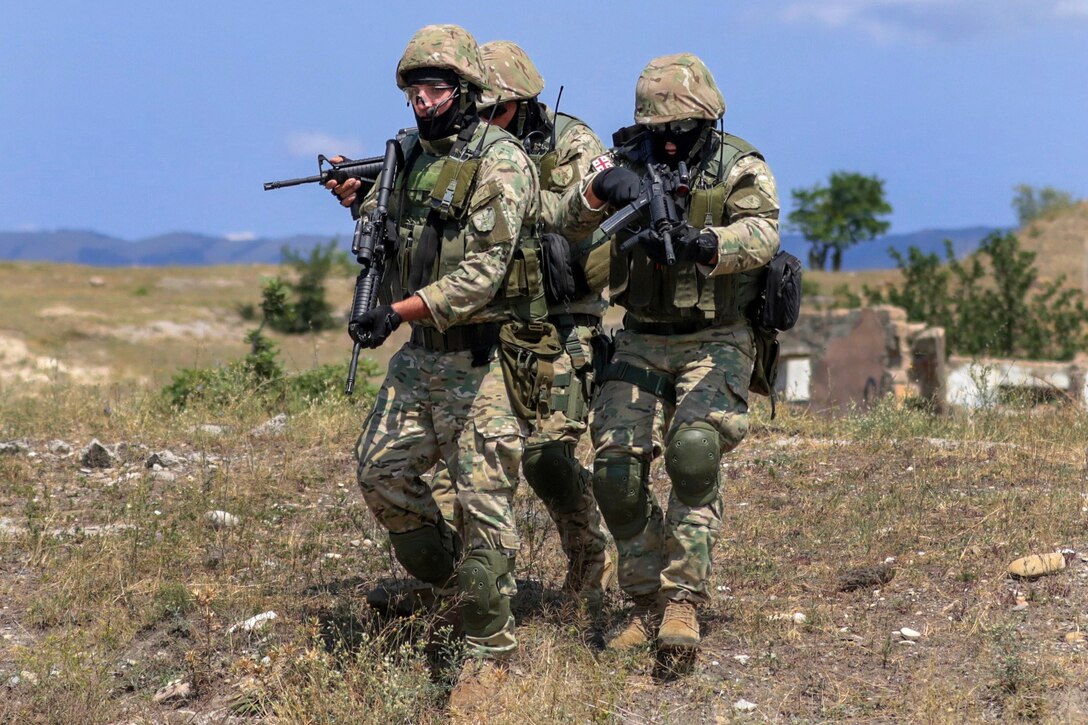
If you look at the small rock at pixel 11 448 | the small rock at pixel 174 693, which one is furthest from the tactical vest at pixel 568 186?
the small rock at pixel 11 448

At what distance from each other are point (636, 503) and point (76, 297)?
3142 centimetres

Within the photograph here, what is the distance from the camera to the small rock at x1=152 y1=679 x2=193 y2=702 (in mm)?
4980

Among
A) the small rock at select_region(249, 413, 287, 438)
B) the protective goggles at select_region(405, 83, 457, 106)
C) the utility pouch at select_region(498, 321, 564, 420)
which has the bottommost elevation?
the small rock at select_region(249, 413, 287, 438)

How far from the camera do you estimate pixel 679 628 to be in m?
4.89

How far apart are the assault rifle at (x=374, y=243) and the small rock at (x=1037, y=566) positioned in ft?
10.00

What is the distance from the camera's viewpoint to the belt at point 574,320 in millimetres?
5586

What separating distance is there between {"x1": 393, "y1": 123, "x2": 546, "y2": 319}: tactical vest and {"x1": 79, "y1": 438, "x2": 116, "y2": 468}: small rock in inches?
141

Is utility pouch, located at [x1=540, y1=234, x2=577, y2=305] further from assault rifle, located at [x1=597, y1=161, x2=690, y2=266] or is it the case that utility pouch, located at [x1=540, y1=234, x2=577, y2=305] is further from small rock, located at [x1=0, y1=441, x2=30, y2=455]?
small rock, located at [x1=0, y1=441, x2=30, y2=455]

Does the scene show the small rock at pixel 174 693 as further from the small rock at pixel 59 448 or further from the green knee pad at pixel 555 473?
the small rock at pixel 59 448

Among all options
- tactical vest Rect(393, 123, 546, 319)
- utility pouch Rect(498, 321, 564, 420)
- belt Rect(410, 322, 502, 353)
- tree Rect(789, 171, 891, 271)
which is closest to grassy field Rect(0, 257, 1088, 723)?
utility pouch Rect(498, 321, 564, 420)

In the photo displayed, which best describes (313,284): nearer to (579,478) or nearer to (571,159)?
(571,159)

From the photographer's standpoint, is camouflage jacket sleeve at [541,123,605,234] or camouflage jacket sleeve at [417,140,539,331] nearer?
camouflage jacket sleeve at [417,140,539,331]

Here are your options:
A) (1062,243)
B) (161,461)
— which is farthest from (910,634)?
(1062,243)

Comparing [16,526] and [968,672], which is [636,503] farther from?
[16,526]
